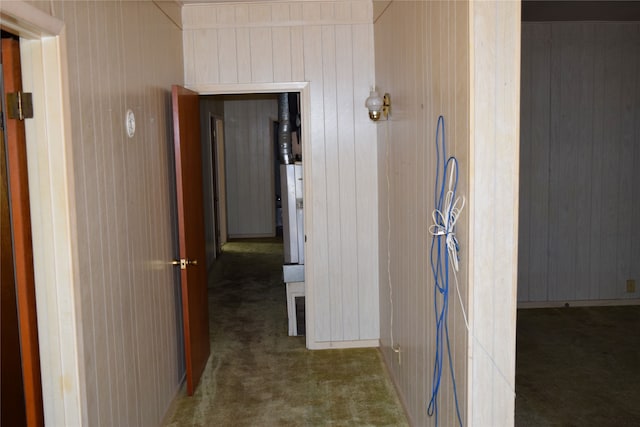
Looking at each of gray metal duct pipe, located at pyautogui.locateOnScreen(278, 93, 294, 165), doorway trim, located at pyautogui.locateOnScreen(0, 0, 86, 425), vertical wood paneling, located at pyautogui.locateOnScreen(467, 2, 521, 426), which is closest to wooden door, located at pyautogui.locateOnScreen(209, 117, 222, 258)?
gray metal duct pipe, located at pyautogui.locateOnScreen(278, 93, 294, 165)

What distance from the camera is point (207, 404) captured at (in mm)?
3953

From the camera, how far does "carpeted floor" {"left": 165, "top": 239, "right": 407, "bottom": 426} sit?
376 centimetres

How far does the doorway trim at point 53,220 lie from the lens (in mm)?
2238

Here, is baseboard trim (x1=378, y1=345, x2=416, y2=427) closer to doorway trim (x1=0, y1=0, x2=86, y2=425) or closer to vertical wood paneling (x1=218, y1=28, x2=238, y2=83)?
doorway trim (x1=0, y1=0, x2=86, y2=425)

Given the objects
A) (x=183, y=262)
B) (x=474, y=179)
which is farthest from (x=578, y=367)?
(x=183, y=262)

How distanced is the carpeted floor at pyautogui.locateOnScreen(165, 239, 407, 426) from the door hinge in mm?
2187

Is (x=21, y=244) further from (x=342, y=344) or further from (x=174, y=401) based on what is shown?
(x=342, y=344)

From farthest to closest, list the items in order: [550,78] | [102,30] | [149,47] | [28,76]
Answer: [550,78], [149,47], [102,30], [28,76]

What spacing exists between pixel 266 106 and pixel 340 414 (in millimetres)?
7417

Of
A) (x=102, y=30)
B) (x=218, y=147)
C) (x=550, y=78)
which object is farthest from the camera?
(x=218, y=147)

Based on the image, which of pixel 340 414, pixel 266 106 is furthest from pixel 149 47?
pixel 266 106

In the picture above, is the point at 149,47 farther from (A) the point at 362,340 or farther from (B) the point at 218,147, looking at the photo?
(B) the point at 218,147

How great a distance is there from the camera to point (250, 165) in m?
10.6

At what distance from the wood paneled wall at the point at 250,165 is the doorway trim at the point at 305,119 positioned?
5.70 m
